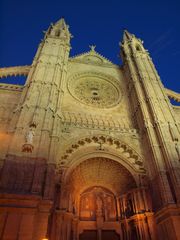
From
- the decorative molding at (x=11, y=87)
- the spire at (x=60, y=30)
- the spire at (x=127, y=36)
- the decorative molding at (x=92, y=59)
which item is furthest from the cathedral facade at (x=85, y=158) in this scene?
the spire at (x=127, y=36)

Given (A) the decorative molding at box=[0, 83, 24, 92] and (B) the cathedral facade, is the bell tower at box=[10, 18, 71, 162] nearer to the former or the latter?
(B) the cathedral facade

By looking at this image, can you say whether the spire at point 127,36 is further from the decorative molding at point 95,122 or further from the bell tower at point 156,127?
the decorative molding at point 95,122

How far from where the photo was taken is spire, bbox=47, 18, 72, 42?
17791mm

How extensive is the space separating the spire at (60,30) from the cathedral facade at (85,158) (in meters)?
3.01

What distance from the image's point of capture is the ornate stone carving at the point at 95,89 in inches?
544

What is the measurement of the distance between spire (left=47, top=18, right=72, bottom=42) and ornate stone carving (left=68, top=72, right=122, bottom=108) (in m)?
4.35

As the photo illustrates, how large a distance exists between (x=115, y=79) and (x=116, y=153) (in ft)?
25.1

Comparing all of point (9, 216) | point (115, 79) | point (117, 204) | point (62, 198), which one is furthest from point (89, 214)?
point (115, 79)

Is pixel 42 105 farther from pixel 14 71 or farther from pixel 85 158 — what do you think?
pixel 14 71

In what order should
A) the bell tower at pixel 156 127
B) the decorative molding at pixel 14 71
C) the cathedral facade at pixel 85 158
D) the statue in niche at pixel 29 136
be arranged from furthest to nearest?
the decorative molding at pixel 14 71 → the bell tower at pixel 156 127 → the statue in niche at pixel 29 136 → the cathedral facade at pixel 85 158

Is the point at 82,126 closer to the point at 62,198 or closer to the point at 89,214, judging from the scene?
the point at 62,198

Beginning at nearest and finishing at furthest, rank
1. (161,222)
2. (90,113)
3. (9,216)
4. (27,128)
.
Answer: (9,216)
(161,222)
(27,128)
(90,113)

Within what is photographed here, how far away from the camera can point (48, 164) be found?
27.0 feet

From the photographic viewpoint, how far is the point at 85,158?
10.0m
